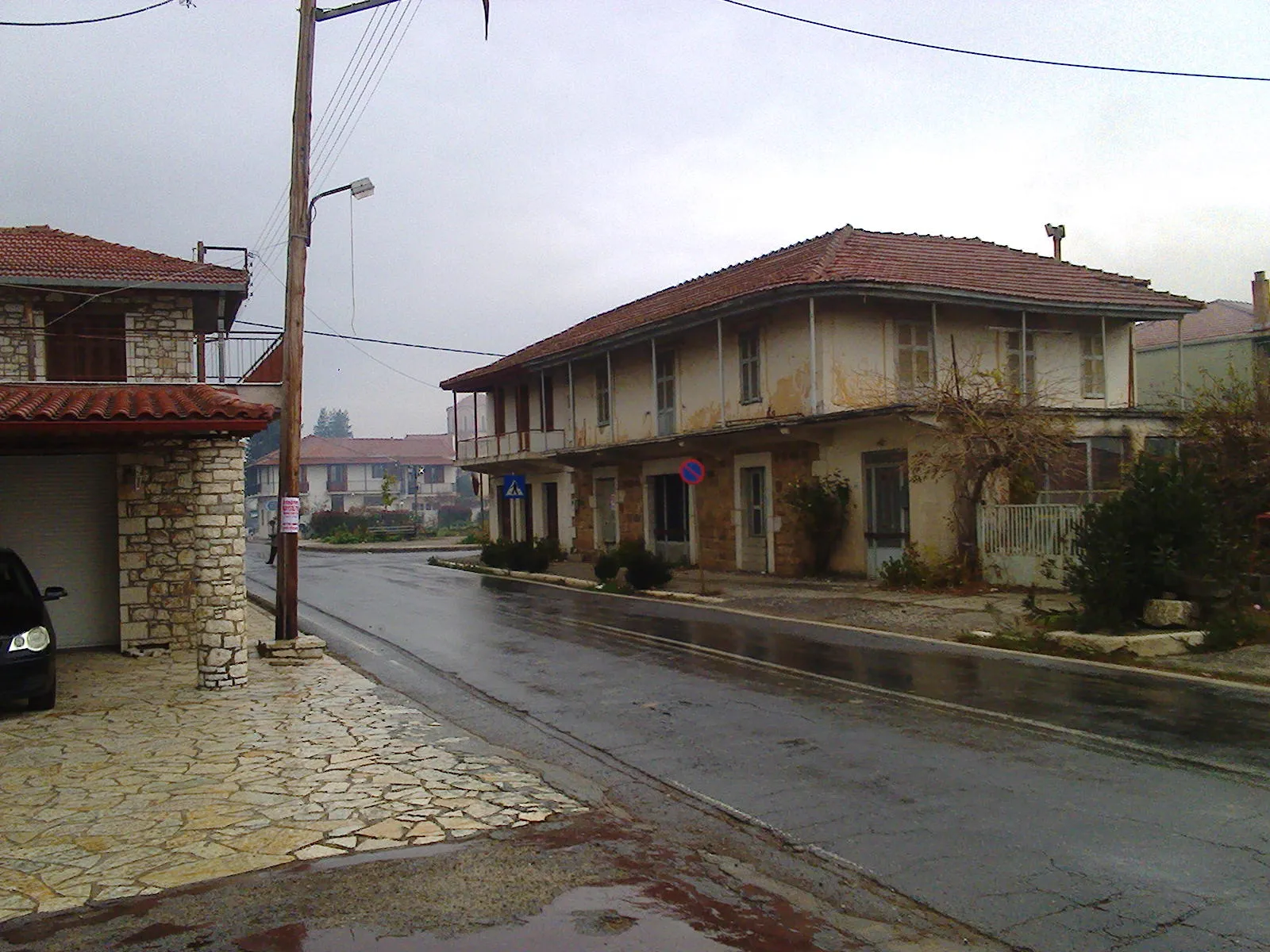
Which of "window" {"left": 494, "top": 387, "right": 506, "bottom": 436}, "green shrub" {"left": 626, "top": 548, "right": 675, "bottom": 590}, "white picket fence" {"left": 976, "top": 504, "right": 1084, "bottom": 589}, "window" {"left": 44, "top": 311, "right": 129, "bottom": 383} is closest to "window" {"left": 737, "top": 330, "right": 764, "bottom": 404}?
"green shrub" {"left": 626, "top": 548, "right": 675, "bottom": 590}

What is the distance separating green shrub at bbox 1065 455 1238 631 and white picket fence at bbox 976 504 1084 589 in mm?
3748

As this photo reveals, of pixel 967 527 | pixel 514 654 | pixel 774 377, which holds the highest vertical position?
pixel 774 377

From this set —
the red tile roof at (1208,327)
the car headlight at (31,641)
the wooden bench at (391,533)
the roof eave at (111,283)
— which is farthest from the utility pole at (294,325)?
the wooden bench at (391,533)

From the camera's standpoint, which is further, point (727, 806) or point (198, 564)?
point (198, 564)

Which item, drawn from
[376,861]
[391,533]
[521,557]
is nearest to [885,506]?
[521,557]

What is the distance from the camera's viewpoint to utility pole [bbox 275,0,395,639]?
13648 mm

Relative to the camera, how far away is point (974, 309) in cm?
2488

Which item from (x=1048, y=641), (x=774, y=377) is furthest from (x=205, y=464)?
(x=774, y=377)

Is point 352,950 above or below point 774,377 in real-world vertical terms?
below

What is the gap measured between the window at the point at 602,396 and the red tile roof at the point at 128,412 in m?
21.2

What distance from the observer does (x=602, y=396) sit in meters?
33.6

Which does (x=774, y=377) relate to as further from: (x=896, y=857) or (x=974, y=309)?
(x=896, y=857)

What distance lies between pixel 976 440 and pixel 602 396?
16.3 metres

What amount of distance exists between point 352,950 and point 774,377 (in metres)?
21.4
